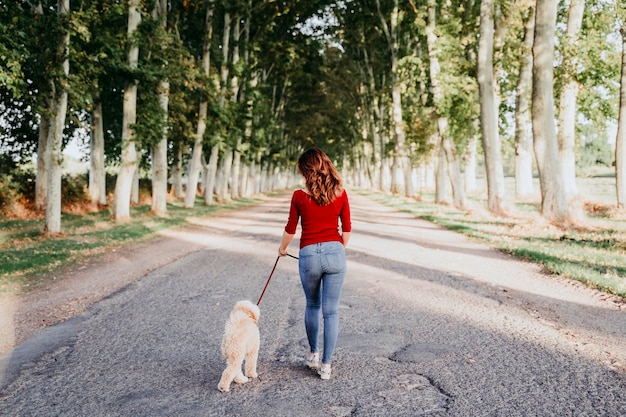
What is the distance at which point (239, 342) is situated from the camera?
3949 mm

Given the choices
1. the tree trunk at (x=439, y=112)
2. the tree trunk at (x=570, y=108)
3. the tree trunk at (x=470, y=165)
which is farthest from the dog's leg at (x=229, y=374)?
the tree trunk at (x=470, y=165)

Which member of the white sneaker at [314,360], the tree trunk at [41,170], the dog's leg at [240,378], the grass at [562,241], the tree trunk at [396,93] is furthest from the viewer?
the tree trunk at [396,93]

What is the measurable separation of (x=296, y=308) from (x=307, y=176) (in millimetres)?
2924

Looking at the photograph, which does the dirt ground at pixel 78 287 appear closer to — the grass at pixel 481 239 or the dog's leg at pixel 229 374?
the grass at pixel 481 239

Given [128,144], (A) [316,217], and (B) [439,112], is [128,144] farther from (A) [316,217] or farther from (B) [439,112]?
(A) [316,217]

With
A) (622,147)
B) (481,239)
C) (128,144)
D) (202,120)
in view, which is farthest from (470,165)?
(128,144)

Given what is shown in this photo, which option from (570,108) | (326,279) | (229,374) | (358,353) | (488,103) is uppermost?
(570,108)

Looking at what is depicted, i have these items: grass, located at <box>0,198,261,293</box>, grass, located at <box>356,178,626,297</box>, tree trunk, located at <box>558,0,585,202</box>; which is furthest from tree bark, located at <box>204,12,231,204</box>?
tree trunk, located at <box>558,0,585,202</box>

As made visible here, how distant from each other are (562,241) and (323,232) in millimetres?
10224

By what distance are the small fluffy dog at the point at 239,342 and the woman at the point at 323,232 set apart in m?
0.61

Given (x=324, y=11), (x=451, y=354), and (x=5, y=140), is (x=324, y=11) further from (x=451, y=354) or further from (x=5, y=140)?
(x=451, y=354)

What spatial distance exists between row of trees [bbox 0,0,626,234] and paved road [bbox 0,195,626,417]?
612 cm

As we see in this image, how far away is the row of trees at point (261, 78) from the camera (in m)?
13.7

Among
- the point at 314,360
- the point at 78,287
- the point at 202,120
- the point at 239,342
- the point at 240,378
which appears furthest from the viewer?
the point at 202,120
